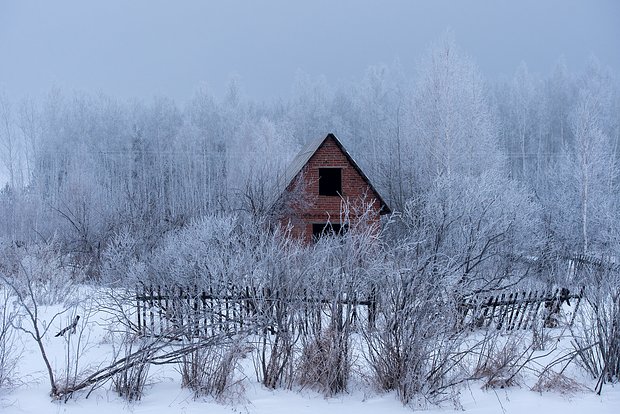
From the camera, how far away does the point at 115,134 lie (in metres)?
46.2

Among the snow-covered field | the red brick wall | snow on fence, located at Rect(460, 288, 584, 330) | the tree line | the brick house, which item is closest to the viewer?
the snow-covered field

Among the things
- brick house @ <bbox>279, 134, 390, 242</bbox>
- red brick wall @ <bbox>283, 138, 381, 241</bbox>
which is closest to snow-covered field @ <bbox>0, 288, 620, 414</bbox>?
brick house @ <bbox>279, 134, 390, 242</bbox>

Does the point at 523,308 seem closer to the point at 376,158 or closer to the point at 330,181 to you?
the point at 330,181

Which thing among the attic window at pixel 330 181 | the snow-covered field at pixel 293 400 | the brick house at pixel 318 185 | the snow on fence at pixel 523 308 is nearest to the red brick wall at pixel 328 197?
the brick house at pixel 318 185

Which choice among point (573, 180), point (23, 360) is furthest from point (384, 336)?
point (573, 180)

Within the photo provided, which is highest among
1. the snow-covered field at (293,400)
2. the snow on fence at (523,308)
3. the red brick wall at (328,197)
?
the red brick wall at (328,197)

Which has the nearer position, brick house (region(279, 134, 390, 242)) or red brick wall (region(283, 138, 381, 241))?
brick house (region(279, 134, 390, 242))

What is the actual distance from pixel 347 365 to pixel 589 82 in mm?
37782

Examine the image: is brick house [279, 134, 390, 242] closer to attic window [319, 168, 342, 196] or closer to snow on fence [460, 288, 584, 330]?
attic window [319, 168, 342, 196]

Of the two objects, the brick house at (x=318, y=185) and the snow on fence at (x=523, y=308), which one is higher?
the brick house at (x=318, y=185)

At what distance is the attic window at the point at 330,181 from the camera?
18562 mm

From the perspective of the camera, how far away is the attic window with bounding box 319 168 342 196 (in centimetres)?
1856

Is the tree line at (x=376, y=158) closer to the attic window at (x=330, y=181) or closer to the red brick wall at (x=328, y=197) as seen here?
the red brick wall at (x=328, y=197)

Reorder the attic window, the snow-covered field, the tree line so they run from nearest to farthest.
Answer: the snow-covered field, the tree line, the attic window
